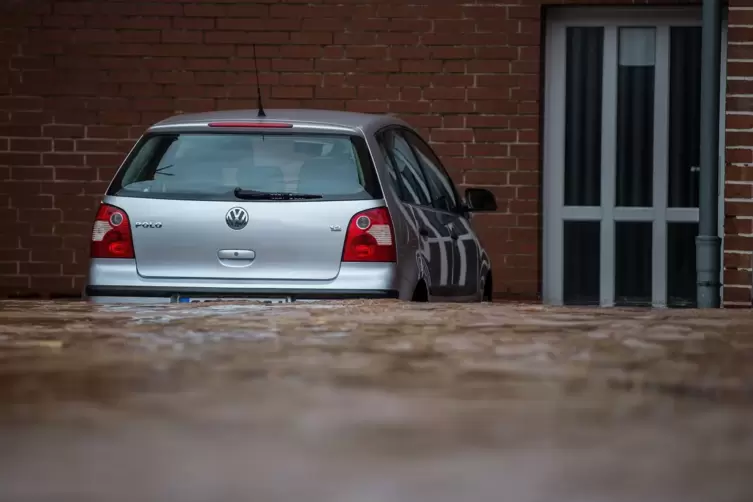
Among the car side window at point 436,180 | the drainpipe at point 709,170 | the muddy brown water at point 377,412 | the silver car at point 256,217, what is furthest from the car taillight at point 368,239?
the muddy brown water at point 377,412

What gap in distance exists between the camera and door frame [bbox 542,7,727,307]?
1243 centimetres

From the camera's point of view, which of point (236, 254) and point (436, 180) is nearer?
point (236, 254)

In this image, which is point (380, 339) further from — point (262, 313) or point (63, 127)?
point (63, 127)

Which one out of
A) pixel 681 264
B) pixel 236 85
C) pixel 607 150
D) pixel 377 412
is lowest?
pixel 681 264

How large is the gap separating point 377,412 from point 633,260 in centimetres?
1186

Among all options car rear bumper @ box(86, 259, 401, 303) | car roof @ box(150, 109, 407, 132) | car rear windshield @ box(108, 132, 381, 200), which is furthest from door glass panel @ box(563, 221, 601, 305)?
car rear bumper @ box(86, 259, 401, 303)

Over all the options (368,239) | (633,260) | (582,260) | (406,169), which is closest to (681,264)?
(633,260)

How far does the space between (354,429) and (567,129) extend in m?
11.9

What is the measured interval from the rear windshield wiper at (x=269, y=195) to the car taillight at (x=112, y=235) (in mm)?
532

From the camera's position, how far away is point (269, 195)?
7223 mm

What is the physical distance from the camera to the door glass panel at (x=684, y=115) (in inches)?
489

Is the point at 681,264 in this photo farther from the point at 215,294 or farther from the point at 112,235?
the point at 112,235

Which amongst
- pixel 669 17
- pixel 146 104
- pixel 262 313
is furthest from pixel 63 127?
pixel 262 313

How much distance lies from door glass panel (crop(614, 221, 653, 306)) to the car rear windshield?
565 cm
